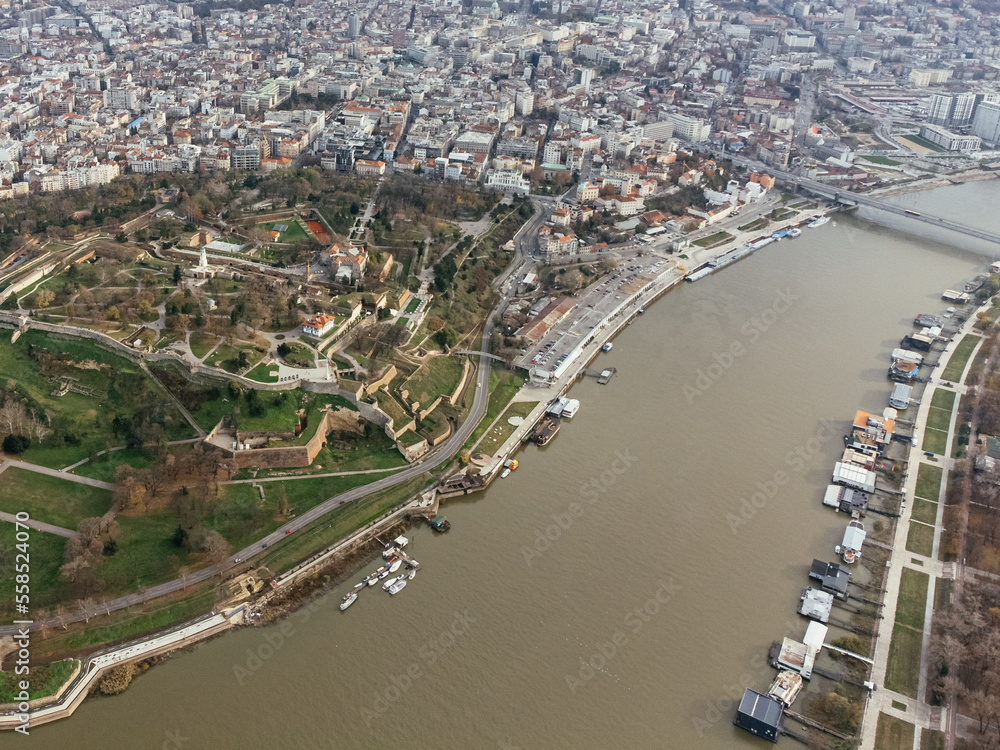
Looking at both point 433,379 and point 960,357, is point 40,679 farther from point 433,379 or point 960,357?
point 960,357

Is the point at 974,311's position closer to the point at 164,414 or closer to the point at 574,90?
the point at 164,414

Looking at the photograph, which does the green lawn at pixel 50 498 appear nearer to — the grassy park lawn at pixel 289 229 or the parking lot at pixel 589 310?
the parking lot at pixel 589 310

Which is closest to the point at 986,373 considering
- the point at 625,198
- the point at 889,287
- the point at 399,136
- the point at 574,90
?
the point at 889,287

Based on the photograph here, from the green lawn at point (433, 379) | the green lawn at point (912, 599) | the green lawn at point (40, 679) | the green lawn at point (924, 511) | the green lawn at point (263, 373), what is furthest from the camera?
the green lawn at point (433, 379)

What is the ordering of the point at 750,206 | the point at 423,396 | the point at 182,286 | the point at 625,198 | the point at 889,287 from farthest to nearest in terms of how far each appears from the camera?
the point at 750,206, the point at 625,198, the point at 889,287, the point at 182,286, the point at 423,396

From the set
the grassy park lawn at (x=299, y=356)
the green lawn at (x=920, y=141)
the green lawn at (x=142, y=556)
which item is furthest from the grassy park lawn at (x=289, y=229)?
the green lawn at (x=920, y=141)

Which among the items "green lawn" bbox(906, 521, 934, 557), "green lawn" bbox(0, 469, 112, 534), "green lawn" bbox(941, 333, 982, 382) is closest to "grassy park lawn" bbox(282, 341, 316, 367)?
"green lawn" bbox(0, 469, 112, 534)

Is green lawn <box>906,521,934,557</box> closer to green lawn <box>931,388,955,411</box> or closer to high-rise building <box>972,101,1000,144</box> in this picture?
green lawn <box>931,388,955,411</box>
